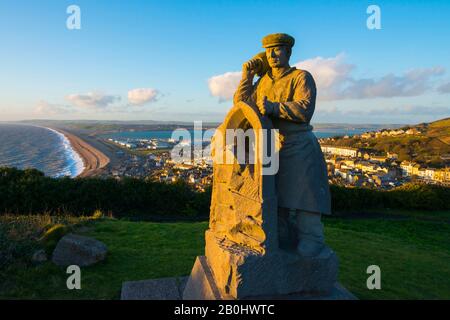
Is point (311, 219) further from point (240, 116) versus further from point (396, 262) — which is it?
point (396, 262)

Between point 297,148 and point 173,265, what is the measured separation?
11.4 feet

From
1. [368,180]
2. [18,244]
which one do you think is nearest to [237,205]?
[18,244]

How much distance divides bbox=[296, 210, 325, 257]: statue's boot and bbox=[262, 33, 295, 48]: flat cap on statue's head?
191cm

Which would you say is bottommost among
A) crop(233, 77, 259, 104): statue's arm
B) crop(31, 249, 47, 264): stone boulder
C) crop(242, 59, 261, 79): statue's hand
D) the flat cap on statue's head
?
crop(31, 249, 47, 264): stone boulder

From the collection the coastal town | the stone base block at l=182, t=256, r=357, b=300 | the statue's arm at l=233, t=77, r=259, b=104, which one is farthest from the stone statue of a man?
the coastal town

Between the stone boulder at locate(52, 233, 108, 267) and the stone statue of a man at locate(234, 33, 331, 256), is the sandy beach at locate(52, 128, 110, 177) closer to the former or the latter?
the stone boulder at locate(52, 233, 108, 267)

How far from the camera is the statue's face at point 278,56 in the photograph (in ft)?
12.1

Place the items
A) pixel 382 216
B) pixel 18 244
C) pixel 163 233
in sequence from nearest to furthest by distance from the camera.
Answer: pixel 18 244 < pixel 163 233 < pixel 382 216

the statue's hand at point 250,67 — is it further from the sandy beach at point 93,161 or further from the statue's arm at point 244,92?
the sandy beach at point 93,161

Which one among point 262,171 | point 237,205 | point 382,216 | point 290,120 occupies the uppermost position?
point 290,120

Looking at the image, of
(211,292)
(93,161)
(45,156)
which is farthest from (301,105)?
(45,156)

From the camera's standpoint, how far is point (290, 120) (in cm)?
355

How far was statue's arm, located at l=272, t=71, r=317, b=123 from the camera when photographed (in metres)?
3.46
